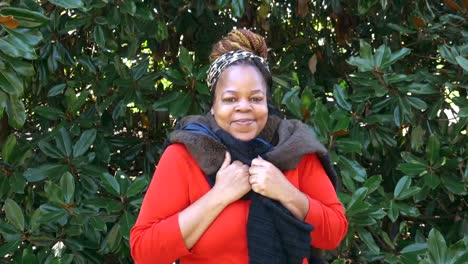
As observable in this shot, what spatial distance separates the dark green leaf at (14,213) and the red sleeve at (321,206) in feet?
4.82

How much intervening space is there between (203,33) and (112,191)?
4.04 ft

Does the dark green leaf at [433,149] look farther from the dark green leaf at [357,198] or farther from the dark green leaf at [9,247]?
the dark green leaf at [9,247]

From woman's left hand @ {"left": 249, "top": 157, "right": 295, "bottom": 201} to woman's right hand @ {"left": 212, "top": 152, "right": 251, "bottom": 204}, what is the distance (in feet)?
0.06

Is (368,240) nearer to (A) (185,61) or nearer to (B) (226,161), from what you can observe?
(A) (185,61)

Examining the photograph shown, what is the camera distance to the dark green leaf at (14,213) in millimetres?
3078

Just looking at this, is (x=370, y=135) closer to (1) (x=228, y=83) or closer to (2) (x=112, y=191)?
(2) (x=112, y=191)

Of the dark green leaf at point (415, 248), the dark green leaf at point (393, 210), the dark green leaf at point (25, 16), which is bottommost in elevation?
the dark green leaf at point (415, 248)

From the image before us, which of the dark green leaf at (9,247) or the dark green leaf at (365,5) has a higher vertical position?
the dark green leaf at (365,5)

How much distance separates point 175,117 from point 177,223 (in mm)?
1561

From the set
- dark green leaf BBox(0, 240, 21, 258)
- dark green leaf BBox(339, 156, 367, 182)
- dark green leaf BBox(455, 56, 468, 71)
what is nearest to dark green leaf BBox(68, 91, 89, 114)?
dark green leaf BBox(0, 240, 21, 258)

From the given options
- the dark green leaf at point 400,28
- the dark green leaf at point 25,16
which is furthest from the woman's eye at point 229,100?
the dark green leaf at point 400,28


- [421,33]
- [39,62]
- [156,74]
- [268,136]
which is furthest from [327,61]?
[268,136]

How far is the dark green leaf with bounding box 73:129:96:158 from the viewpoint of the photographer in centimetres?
327

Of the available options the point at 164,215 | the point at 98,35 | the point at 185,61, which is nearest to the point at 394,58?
the point at 185,61
